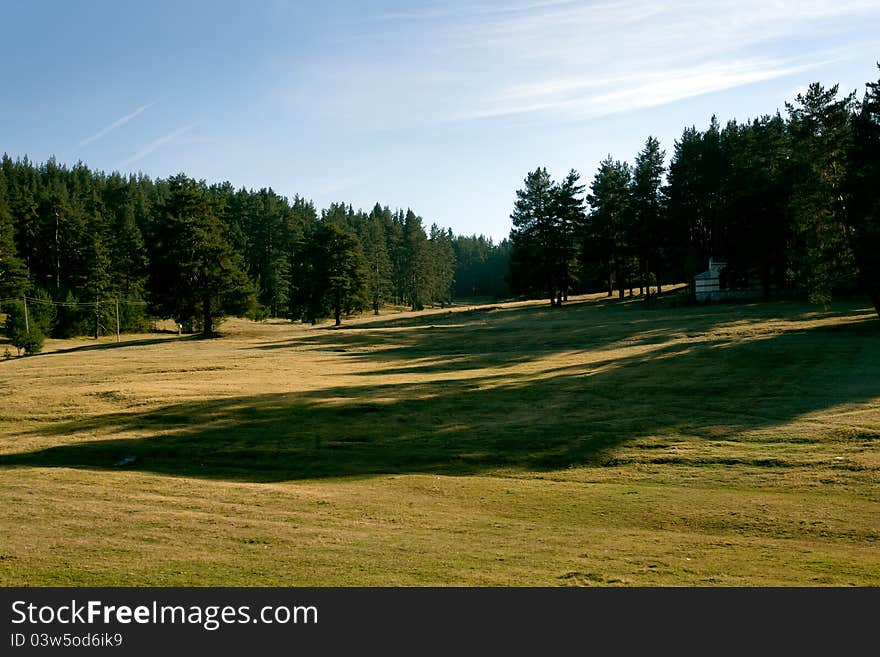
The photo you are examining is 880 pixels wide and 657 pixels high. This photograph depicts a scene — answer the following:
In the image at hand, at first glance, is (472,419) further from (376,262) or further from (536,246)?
(376,262)

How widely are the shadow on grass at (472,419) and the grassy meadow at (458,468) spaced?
129mm

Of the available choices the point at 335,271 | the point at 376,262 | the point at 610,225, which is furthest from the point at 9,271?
the point at 610,225

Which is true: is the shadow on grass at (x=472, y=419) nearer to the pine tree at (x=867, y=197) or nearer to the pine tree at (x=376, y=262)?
the pine tree at (x=867, y=197)

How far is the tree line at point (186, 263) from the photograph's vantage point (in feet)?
207

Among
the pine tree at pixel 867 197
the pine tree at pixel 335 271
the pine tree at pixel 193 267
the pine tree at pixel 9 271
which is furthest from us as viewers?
the pine tree at pixel 9 271

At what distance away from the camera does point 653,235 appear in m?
74.6

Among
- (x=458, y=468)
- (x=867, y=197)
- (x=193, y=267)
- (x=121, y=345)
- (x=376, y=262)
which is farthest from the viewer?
(x=376, y=262)

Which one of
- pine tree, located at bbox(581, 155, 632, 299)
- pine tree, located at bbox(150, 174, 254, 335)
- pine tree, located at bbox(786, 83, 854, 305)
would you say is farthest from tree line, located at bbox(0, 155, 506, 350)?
pine tree, located at bbox(786, 83, 854, 305)

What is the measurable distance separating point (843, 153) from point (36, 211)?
11202 centimetres

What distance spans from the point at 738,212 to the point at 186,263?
175ft

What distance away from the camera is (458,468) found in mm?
19844

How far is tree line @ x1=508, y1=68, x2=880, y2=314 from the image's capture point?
147 ft

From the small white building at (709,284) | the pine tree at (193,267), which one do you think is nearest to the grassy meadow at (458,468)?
the pine tree at (193,267)
